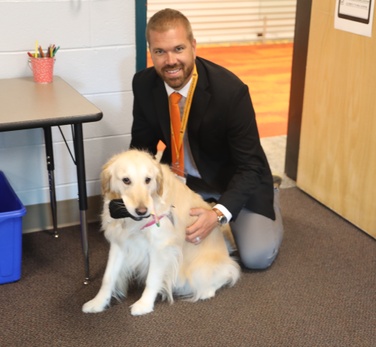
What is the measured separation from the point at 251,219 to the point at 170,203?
521 millimetres

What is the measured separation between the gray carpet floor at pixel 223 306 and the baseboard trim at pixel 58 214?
8 cm

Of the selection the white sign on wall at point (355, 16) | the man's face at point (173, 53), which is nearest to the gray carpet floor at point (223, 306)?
the man's face at point (173, 53)

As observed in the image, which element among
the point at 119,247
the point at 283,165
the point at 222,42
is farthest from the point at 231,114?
the point at 222,42

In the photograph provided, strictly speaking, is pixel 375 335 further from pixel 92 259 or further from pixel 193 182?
pixel 92 259

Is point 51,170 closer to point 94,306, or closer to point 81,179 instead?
point 81,179

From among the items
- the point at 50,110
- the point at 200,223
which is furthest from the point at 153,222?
the point at 50,110

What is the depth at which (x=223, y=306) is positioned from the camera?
2389 millimetres

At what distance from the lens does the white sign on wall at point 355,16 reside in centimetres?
277

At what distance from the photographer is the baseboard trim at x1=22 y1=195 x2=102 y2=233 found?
2.97 metres

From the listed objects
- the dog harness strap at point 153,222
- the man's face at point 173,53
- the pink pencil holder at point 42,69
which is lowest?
the dog harness strap at point 153,222

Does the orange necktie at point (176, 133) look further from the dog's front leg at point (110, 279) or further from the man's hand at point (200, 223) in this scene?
the dog's front leg at point (110, 279)

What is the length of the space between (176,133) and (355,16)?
1063 mm

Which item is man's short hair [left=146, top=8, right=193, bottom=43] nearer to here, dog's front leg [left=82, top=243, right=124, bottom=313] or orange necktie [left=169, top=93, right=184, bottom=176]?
orange necktie [left=169, top=93, right=184, bottom=176]

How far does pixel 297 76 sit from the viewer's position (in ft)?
11.4
